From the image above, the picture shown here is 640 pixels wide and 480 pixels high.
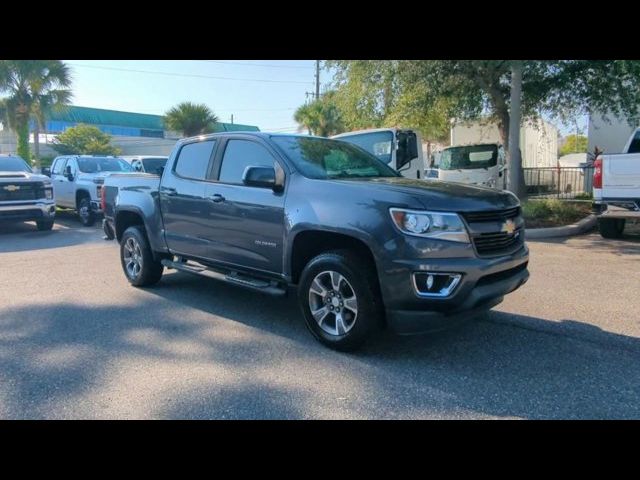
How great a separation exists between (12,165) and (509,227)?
43.0 feet

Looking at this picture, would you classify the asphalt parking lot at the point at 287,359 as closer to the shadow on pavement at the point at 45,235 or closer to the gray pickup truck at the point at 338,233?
the gray pickup truck at the point at 338,233

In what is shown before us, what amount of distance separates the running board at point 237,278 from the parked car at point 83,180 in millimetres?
8521

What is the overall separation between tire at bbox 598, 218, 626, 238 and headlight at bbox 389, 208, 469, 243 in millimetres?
7043

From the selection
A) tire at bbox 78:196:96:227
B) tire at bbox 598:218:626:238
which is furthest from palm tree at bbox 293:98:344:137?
tire at bbox 598:218:626:238

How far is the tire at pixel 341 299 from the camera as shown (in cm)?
410

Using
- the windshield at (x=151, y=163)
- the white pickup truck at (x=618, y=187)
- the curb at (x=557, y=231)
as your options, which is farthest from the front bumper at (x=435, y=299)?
the windshield at (x=151, y=163)

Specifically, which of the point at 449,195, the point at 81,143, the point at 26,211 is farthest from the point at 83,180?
the point at 81,143

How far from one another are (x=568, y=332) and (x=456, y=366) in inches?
54.7

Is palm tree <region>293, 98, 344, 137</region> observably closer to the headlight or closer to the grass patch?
the grass patch

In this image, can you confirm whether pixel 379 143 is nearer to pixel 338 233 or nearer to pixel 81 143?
pixel 338 233

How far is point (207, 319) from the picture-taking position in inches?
212

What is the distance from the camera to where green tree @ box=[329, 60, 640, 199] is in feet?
42.3
